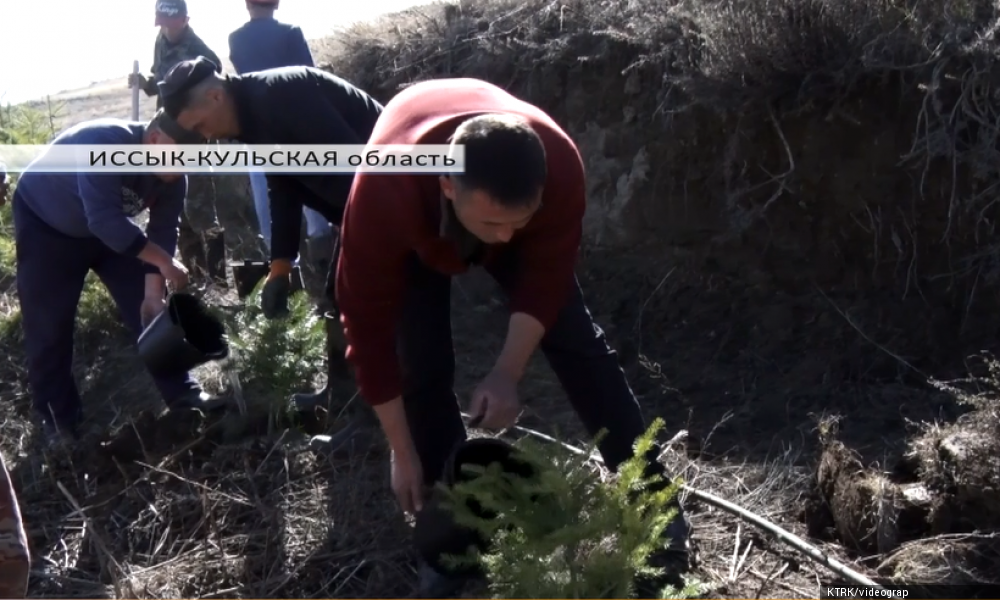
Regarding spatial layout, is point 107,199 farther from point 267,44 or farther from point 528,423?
point 528,423

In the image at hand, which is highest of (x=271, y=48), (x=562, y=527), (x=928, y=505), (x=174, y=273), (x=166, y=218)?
(x=271, y=48)

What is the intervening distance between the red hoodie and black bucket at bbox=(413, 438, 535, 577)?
1.16 feet

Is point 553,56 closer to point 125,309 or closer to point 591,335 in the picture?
point 125,309

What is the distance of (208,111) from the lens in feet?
13.0

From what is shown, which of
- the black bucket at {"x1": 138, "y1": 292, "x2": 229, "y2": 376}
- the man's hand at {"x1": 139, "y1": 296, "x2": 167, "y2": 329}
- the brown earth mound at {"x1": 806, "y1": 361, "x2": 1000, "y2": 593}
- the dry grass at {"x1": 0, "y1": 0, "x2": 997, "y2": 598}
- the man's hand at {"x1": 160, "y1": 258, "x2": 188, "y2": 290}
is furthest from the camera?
the man's hand at {"x1": 139, "y1": 296, "x2": 167, "y2": 329}

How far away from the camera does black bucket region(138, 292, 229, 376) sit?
4.53m

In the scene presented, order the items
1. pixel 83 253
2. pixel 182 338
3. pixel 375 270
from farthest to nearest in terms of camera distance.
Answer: pixel 83 253 < pixel 182 338 < pixel 375 270

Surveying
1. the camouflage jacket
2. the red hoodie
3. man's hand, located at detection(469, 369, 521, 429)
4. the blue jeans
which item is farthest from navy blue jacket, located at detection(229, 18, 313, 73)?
man's hand, located at detection(469, 369, 521, 429)

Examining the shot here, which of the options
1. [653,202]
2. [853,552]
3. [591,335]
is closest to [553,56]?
[653,202]

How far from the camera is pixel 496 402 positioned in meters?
2.82

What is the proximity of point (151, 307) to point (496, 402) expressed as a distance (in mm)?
2626

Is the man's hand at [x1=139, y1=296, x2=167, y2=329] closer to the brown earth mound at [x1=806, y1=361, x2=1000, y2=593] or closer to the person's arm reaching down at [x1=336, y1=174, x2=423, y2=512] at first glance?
the person's arm reaching down at [x1=336, y1=174, x2=423, y2=512]

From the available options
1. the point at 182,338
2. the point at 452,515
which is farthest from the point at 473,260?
the point at 182,338

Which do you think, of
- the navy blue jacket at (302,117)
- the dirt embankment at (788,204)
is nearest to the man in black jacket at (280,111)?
the navy blue jacket at (302,117)
